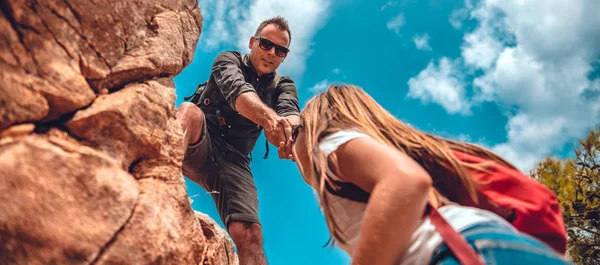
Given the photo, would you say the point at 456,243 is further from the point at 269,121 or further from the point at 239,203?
the point at 239,203

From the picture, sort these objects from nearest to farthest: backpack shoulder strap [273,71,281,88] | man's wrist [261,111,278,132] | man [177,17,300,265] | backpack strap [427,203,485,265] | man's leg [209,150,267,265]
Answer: backpack strap [427,203,485,265], man's wrist [261,111,278,132], man [177,17,300,265], man's leg [209,150,267,265], backpack shoulder strap [273,71,281,88]

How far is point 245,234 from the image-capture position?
394 cm

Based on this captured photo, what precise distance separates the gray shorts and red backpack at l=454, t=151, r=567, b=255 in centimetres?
280

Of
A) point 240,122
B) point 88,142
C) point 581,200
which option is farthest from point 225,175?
point 581,200

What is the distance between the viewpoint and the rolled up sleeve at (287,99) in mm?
4279

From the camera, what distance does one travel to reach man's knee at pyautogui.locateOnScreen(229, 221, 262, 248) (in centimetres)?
→ 387

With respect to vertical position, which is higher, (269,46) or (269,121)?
(269,46)

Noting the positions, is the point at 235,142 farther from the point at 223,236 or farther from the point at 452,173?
the point at 452,173

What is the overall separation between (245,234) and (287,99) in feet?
4.50

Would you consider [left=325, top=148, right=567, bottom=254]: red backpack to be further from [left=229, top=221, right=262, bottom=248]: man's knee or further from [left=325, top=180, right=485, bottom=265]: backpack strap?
[left=229, top=221, right=262, bottom=248]: man's knee

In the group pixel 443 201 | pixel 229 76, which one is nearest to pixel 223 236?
pixel 229 76

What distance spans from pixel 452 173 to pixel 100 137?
179 cm

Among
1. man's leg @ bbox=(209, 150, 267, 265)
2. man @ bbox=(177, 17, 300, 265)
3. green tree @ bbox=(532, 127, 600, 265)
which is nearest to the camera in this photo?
man @ bbox=(177, 17, 300, 265)

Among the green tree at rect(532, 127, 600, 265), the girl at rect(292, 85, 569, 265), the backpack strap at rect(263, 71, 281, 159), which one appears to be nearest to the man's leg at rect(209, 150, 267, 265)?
the backpack strap at rect(263, 71, 281, 159)
